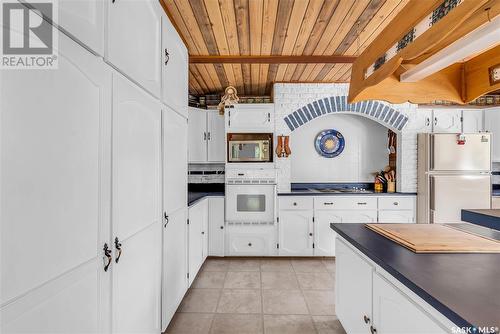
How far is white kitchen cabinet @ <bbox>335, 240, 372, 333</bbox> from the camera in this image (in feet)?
4.92

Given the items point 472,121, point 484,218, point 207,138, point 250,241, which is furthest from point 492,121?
point 207,138

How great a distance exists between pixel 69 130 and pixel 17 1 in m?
0.39

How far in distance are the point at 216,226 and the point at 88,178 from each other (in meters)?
2.82

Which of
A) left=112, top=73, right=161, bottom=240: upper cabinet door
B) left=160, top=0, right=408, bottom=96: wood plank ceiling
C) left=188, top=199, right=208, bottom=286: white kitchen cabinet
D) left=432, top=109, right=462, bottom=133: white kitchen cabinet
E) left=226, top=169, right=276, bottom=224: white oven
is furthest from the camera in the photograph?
left=432, top=109, right=462, bottom=133: white kitchen cabinet

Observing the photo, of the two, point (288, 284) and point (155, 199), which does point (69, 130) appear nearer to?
point (155, 199)

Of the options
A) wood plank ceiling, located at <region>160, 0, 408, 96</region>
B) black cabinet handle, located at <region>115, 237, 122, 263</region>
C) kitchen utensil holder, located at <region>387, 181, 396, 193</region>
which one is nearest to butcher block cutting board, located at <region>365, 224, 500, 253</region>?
black cabinet handle, located at <region>115, 237, 122, 263</region>

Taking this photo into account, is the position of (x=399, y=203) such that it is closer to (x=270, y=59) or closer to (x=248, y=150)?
(x=248, y=150)

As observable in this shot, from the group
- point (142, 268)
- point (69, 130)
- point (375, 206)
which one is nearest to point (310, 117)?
point (375, 206)

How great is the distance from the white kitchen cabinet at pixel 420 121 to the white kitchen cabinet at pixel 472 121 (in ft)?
1.63

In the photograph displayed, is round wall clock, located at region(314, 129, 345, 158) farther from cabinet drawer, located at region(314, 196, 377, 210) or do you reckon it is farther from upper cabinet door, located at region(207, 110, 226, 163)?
upper cabinet door, located at region(207, 110, 226, 163)

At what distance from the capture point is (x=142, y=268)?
5.11 ft

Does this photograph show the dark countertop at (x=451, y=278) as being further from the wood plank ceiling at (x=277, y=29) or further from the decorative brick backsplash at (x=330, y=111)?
the decorative brick backsplash at (x=330, y=111)

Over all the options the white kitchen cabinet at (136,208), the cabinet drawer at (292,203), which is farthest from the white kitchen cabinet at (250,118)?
the white kitchen cabinet at (136,208)

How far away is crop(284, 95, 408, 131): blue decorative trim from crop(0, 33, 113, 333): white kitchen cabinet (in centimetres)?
299
